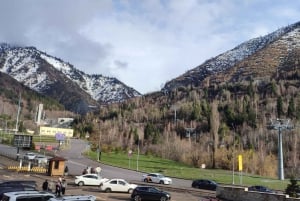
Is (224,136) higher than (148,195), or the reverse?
(224,136)

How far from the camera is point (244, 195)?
36.0 m

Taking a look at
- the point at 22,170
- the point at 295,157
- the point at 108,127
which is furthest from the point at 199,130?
the point at 22,170

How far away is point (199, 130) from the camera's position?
17512cm

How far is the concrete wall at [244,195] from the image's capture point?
106 feet

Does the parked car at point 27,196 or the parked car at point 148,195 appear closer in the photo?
the parked car at point 27,196

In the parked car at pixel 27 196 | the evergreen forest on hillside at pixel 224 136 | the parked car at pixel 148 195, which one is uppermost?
the evergreen forest on hillside at pixel 224 136

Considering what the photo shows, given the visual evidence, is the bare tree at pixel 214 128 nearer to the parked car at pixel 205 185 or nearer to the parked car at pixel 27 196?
the parked car at pixel 205 185

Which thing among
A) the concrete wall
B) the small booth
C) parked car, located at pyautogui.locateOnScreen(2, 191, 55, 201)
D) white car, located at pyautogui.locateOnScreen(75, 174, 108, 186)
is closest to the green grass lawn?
Answer: the concrete wall

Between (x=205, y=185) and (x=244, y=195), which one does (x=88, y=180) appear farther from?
(x=244, y=195)

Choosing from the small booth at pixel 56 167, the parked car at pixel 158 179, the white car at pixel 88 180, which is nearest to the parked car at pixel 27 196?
the white car at pixel 88 180

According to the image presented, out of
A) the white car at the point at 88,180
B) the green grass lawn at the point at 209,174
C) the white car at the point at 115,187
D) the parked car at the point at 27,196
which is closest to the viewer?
the parked car at the point at 27,196

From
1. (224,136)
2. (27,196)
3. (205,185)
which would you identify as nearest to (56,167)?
(205,185)

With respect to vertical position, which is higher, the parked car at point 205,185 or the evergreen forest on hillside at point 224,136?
the evergreen forest on hillside at point 224,136

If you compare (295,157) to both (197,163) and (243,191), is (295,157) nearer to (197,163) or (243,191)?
(197,163)
